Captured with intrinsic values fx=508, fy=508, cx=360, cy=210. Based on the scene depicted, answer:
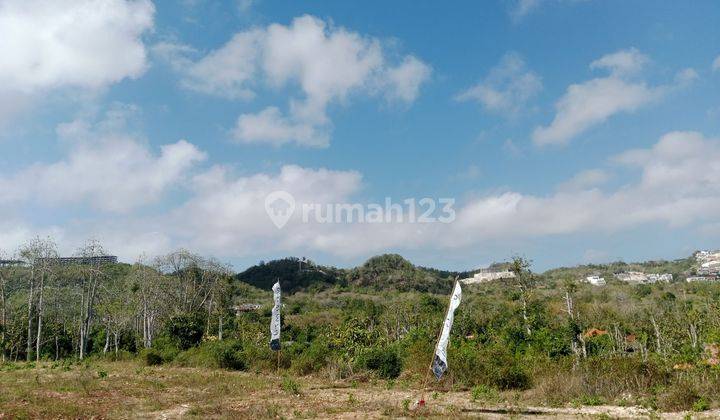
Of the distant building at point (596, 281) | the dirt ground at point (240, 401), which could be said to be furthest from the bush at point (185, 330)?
the distant building at point (596, 281)

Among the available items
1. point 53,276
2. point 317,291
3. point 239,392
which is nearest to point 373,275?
point 317,291

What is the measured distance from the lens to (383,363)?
72.1 feet

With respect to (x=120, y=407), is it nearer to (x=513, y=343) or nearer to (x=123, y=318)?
(x=513, y=343)

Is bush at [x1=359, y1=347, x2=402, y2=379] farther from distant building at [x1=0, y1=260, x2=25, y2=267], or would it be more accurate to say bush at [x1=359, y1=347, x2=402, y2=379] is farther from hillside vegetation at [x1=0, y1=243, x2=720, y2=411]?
distant building at [x1=0, y1=260, x2=25, y2=267]

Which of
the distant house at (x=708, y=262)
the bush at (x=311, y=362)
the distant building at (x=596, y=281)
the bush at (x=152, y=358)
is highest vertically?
the distant house at (x=708, y=262)

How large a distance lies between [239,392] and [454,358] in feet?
25.2

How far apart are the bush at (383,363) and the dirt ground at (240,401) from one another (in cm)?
134

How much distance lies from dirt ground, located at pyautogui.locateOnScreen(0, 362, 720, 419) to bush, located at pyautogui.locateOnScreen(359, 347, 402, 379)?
134cm

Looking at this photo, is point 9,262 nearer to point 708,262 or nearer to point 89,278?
point 89,278

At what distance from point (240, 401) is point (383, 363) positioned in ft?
27.2

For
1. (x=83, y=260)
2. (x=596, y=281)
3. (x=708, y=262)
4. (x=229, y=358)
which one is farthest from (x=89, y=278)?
(x=708, y=262)

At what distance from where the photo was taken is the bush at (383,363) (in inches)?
856

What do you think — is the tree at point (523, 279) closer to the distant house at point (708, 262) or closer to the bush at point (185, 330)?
the bush at point (185, 330)

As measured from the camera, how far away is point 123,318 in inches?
1553
